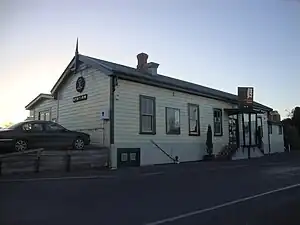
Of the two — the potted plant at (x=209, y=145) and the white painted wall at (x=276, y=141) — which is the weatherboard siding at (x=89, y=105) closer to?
the potted plant at (x=209, y=145)

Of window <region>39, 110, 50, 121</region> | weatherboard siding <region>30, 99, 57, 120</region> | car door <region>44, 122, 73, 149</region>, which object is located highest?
→ weatherboard siding <region>30, 99, 57, 120</region>

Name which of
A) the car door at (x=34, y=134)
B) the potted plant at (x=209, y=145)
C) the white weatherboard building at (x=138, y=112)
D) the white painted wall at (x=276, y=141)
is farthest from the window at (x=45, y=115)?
the white painted wall at (x=276, y=141)

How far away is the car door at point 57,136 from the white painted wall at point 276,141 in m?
20.0

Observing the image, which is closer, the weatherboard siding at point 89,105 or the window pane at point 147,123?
the weatherboard siding at point 89,105

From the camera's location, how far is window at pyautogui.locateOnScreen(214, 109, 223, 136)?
23.2m

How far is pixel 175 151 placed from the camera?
781 inches

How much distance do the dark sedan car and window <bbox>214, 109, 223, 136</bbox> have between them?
967 cm

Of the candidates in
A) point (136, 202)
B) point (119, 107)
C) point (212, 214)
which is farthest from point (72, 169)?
point (212, 214)

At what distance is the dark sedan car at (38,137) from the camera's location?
1404 centimetres

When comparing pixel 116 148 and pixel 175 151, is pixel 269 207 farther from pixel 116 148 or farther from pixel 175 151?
pixel 175 151

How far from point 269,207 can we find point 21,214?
4.53 metres

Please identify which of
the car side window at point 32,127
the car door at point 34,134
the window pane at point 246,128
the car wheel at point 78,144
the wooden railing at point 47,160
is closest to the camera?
the wooden railing at point 47,160

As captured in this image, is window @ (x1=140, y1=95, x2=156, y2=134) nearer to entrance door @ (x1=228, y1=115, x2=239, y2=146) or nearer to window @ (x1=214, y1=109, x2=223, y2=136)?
window @ (x1=214, y1=109, x2=223, y2=136)

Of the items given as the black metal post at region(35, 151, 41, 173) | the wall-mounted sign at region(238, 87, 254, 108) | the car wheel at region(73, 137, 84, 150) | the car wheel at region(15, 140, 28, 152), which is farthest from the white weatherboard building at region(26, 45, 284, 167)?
the black metal post at region(35, 151, 41, 173)
